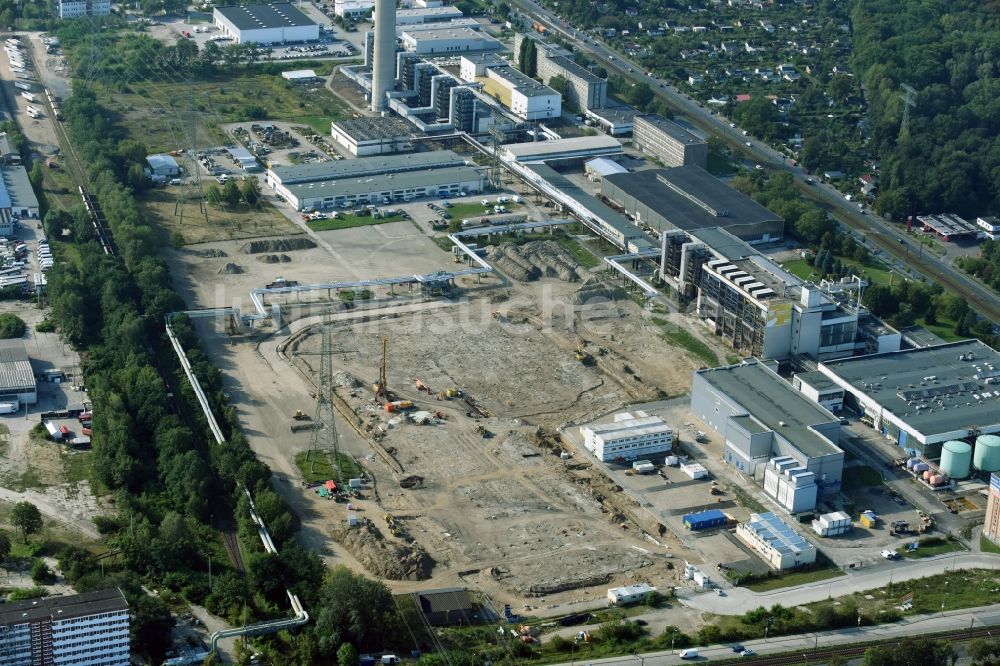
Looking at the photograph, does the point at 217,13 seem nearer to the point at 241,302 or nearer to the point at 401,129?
the point at 401,129

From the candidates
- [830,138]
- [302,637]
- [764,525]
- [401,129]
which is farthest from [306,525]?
[830,138]

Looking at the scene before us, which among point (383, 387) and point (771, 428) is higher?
point (771, 428)

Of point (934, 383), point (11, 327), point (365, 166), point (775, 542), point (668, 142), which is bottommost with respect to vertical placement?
point (11, 327)

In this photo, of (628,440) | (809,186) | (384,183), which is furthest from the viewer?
(809,186)

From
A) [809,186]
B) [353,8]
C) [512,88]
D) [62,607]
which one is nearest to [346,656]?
Answer: [62,607]

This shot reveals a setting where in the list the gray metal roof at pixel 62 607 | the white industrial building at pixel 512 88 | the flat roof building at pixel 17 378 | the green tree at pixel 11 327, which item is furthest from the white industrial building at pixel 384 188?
the gray metal roof at pixel 62 607

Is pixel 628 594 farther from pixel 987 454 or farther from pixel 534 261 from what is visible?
pixel 534 261
